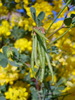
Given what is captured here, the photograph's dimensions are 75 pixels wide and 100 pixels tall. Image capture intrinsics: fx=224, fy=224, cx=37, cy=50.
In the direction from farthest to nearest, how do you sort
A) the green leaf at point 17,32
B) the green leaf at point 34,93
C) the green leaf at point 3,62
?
the green leaf at point 17,32
the green leaf at point 34,93
the green leaf at point 3,62

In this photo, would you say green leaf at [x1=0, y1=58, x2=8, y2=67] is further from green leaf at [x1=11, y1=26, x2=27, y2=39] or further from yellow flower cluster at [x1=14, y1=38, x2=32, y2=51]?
green leaf at [x1=11, y1=26, x2=27, y2=39]

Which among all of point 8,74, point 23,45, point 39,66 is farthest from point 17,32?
point 39,66

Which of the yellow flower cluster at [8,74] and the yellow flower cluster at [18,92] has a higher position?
the yellow flower cluster at [8,74]

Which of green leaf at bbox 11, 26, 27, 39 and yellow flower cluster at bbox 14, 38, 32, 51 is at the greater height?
green leaf at bbox 11, 26, 27, 39

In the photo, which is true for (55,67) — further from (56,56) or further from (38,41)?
(38,41)

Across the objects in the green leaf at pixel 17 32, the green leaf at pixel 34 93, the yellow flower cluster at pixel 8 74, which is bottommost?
the green leaf at pixel 34 93

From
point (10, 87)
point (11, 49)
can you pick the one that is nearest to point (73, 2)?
point (11, 49)

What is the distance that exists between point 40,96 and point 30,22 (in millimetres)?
413

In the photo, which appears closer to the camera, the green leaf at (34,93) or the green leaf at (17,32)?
the green leaf at (34,93)

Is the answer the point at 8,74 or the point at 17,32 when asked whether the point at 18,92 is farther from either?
the point at 17,32

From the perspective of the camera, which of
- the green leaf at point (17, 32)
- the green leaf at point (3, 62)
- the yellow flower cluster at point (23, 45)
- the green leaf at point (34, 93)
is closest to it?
the green leaf at point (3, 62)

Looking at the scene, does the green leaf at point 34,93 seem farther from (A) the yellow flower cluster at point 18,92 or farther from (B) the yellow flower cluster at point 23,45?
(B) the yellow flower cluster at point 23,45

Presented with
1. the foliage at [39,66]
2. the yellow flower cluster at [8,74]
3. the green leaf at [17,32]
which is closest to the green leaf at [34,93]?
the foliage at [39,66]

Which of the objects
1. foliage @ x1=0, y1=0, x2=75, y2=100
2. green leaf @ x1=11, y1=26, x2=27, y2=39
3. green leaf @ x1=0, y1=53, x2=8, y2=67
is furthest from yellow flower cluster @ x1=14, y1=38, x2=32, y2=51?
green leaf @ x1=0, y1=53, x2=8, y2=67
